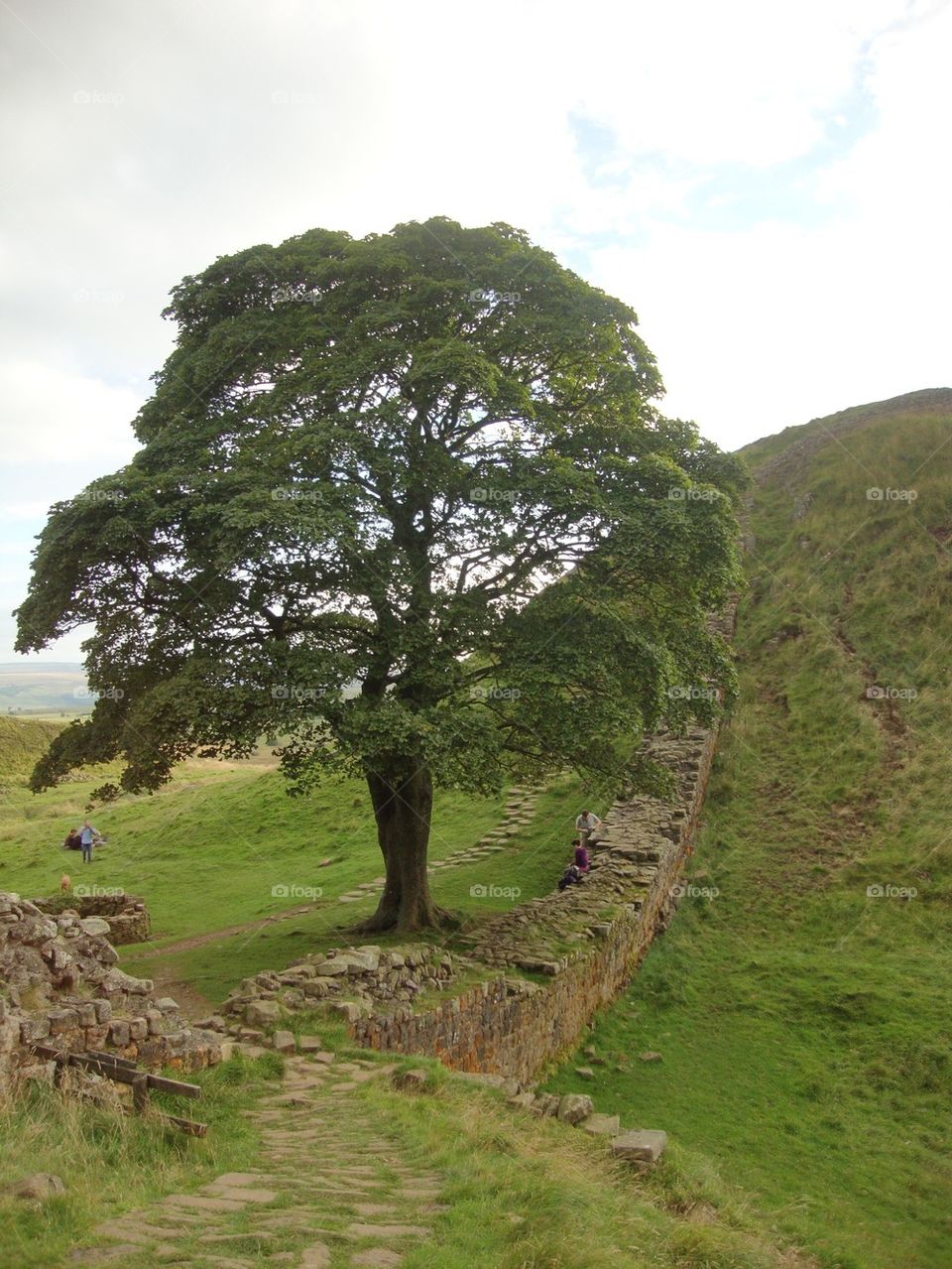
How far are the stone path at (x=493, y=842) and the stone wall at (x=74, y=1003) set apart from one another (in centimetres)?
1138

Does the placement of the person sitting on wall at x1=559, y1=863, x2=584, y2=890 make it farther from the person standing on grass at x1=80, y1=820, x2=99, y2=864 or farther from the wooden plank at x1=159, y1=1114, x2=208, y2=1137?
the person standing on grass at x1=80, y1=820, x2=99, y2=864

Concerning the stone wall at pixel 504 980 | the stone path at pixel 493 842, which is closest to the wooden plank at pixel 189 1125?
the stone wall at pixel 504 980

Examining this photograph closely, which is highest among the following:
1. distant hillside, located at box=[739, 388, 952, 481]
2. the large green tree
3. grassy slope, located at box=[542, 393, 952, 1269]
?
distant hillside, located at box=[739, 388, 952, 481]

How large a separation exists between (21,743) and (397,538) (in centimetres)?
3596

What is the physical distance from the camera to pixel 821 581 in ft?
102

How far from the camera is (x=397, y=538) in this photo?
54.5ft

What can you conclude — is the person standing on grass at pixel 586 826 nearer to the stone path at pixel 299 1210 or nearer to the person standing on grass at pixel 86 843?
the stone path at pixel 299 1210

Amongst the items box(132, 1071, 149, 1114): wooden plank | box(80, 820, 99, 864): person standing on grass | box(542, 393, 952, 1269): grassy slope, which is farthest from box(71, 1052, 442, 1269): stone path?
box(80, 820, 99, 864): person standing on grass

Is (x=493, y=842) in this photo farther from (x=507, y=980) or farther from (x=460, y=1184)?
(x=460, y=1184)

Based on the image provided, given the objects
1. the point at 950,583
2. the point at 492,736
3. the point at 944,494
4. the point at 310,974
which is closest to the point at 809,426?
the point at 944,494

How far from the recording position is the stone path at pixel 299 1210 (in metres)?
5.08

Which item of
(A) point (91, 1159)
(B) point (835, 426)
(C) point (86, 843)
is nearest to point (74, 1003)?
(A) point (91, 1159)

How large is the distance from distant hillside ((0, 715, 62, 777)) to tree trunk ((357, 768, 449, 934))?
31.1 meters

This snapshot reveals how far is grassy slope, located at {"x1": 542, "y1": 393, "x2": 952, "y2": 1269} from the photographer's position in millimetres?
11406
